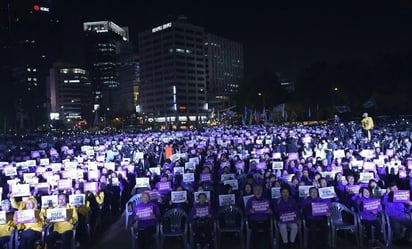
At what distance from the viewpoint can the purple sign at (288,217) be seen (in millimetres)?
9695

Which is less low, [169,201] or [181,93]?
[181,93]

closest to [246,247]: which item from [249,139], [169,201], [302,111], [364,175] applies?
[169,201]

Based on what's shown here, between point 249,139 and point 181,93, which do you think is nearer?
point 249,139

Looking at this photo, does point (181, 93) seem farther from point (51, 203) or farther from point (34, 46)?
point (51, 203)

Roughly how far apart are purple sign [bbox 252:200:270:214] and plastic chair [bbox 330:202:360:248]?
136 centimetres

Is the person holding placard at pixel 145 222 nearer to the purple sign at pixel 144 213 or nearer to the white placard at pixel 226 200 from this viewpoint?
the purple sign at pixel 144 213

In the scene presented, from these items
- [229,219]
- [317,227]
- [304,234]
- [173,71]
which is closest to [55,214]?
[229,219]

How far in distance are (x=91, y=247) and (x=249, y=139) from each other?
1804cm

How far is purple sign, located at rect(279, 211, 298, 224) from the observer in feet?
31.8

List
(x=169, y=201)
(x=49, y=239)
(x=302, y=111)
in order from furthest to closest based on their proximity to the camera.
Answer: (x=302, y=111)
(x=169, y=201)
(x=49, y=239)

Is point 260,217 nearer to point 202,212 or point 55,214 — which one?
point 202,212

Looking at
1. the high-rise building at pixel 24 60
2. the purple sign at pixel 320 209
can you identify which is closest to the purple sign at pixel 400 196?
the purple sign at pixel 320 209

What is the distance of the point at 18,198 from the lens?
43.7 feet

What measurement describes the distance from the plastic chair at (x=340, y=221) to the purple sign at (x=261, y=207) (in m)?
1.36
